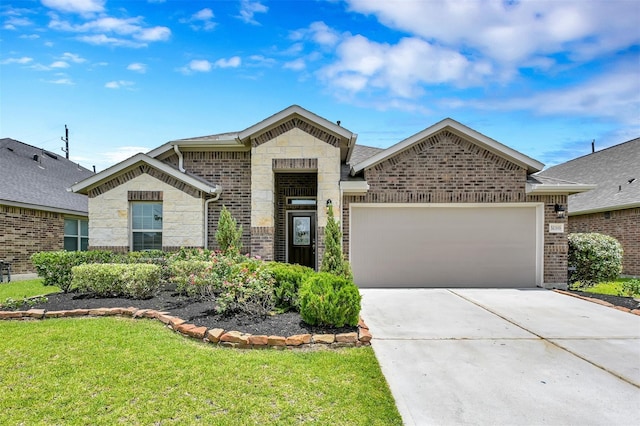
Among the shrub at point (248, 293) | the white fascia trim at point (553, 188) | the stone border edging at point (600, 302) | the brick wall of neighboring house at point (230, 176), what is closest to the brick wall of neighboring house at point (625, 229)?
the white fascia trim at point (553, 188)

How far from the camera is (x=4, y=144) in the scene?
54.4 ft

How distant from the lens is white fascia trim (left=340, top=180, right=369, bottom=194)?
9.82m

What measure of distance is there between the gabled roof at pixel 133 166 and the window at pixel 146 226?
1049mm

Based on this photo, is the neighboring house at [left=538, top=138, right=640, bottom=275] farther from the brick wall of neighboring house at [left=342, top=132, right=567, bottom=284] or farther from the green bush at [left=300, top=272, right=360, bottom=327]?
the green bush at [left=300, top=272, right=360, bottom=327]

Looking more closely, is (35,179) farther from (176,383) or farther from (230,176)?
(176,383)

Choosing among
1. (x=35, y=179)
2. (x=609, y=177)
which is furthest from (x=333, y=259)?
(x=609, y=177)

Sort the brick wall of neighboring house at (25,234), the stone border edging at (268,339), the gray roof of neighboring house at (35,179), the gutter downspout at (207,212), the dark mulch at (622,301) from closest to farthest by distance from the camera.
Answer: the stone border edging at (268,339)
the dark mulch at (622,301)
the gutter downspout at (207,212)
the brick wall of neighboring house at (25,234)
the gray roof of neighboring house at (35,179)

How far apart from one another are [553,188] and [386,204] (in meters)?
4.78

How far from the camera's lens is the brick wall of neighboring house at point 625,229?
532 inches

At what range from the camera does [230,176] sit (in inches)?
425

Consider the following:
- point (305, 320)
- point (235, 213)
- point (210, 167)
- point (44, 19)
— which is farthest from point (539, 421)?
point (44, 19)

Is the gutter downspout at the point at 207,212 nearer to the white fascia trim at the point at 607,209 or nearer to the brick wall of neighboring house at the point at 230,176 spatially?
the brick wall of neighboring house at the point at 230,176

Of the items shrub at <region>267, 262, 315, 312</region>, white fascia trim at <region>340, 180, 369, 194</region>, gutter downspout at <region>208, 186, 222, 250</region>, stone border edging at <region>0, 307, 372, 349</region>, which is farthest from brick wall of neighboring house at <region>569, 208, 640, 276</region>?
gutter downspout at <region>208, 186, 222, 250</region>

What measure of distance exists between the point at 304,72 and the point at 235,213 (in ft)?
16.4
